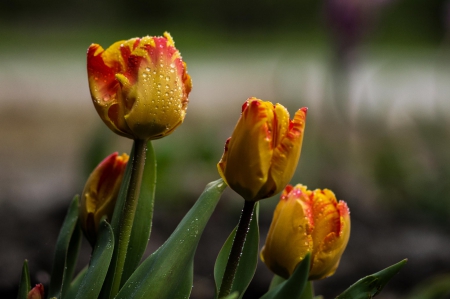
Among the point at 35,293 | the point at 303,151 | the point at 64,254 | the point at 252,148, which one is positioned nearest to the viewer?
the point at 252,148

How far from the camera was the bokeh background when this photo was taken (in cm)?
279

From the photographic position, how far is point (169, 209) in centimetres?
330

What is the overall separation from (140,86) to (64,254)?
1.12 ft

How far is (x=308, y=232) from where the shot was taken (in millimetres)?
988

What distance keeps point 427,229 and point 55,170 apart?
102 inches

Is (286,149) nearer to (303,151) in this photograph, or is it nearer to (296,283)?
(296,283)

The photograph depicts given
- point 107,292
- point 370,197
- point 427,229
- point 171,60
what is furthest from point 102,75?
point 370,197

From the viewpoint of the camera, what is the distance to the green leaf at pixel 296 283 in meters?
0.90

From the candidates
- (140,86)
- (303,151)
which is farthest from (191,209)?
(303,151)

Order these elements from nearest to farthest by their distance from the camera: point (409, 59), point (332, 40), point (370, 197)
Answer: point (332, 40) → point (370, 197) → point (409, 59)

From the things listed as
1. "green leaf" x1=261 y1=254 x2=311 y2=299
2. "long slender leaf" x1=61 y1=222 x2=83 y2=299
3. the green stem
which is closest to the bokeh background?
"long slender leaf" x1=61 y1=222 x2=83 y2=299

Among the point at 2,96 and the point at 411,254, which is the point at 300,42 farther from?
the point at 411,254

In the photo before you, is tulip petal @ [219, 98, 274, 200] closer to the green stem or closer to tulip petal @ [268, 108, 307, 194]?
tulip petal @ [268, 108, 307, 194]

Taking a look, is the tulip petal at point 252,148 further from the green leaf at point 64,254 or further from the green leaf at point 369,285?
the green leaf at point 64,254
